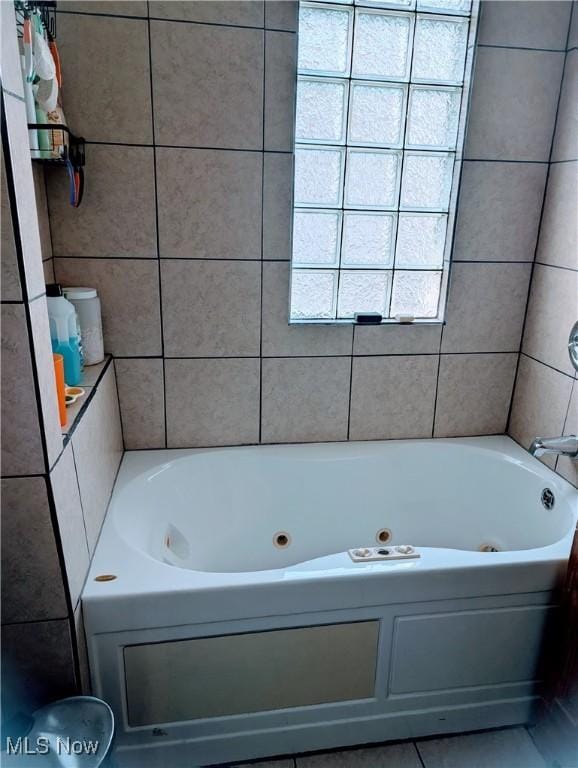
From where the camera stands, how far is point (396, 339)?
6.40 ft

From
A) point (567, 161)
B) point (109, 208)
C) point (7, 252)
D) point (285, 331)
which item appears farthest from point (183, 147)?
point (567, 161)

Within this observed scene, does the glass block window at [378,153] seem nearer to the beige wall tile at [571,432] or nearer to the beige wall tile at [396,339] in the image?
the beige wall tile at [396,339]

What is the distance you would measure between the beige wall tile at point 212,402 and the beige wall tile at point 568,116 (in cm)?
123

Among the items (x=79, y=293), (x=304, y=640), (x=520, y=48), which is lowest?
(x=304, y=640)

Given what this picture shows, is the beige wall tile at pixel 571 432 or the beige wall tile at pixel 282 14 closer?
the beige wall tile at pixel 282 14

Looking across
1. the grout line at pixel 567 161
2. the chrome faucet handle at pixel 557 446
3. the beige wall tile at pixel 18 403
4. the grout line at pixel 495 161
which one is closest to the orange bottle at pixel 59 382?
the beige wall tile at pixel 18 403

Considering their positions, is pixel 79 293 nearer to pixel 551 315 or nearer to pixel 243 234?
pixel 243 234

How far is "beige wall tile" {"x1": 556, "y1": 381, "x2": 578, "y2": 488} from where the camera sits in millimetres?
1732

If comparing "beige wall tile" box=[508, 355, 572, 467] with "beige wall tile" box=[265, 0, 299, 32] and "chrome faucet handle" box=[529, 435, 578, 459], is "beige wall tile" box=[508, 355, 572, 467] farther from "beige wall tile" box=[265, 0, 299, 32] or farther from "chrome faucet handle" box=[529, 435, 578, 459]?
"beige wall tile" box=[265, 0, 299, 32]

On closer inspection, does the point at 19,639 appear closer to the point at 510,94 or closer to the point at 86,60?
the point at 86,60

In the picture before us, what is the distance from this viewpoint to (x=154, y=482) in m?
1.76

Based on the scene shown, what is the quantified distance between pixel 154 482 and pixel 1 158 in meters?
1.12

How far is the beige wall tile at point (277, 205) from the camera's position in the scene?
5.61 feet

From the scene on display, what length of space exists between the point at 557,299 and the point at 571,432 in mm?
445
